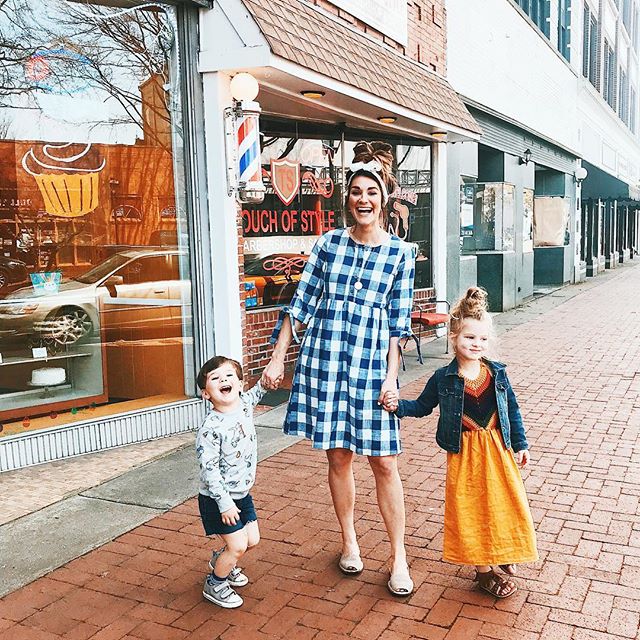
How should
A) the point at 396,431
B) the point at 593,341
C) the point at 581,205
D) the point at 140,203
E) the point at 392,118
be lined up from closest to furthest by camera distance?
the point at 396,431
the point at 140,203
the point at 392,118
the point at 593,341
the point at 581,205

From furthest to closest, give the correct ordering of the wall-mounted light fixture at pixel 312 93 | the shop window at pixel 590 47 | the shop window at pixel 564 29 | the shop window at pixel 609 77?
1. the shop window at pixel 609 77
2. the shop window at pixel 590 47
3. the shop window at pixel 564 29
4. the wall-mounted light fixture at pixel 312 93

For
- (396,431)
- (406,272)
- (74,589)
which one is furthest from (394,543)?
(74,589)

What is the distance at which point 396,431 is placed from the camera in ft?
11.9

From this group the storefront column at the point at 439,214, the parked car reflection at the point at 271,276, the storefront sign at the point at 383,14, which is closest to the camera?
the parked car reflection at the point at 271,276

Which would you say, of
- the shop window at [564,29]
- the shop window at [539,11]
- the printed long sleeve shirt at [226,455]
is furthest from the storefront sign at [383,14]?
the shop window at [564,29]

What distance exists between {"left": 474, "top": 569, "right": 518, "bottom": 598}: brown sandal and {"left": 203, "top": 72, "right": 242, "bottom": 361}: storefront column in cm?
348

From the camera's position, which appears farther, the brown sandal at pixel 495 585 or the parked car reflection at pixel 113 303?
the parked car reflection at pixel 113 303

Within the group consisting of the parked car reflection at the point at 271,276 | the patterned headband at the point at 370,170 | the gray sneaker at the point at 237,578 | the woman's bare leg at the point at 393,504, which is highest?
the patterned headband at the point at 370,170

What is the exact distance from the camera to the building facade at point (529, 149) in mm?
13062

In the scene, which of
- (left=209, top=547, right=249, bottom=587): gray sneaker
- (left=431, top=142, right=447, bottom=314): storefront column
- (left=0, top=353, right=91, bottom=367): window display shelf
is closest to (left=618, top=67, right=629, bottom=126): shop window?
(left=431, top=142, right=447, bottom=314): storefront column

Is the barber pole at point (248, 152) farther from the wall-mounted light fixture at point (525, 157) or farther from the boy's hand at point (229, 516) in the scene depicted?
the wall-mounted light fixture at point (525, 157)

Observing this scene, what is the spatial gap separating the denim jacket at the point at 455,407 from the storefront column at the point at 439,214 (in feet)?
26.1

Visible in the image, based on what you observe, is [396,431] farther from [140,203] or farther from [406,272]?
[140,203]

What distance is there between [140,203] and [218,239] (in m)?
0.70
